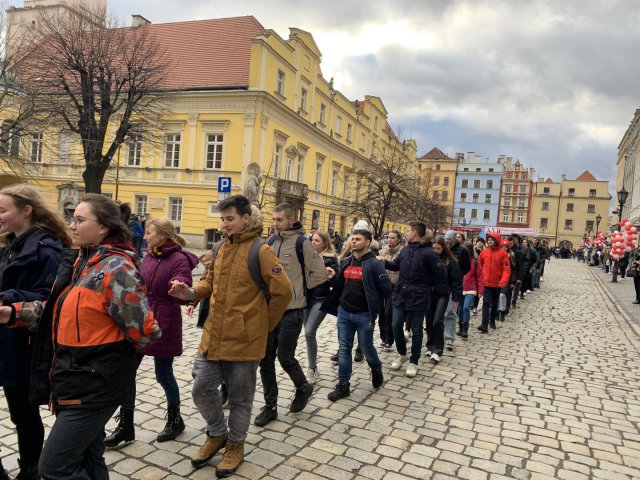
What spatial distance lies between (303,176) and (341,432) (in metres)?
34.2

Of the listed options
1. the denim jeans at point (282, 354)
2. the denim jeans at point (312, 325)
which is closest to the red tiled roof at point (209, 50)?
the denim jeans at point (312, 325)

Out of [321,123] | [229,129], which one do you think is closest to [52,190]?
[229,129]

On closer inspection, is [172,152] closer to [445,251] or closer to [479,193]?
[445,251]

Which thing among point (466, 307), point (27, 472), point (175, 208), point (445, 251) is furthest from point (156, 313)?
point (175, 208)

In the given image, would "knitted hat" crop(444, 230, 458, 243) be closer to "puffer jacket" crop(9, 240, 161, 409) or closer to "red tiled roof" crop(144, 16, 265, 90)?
"puffer jacket" crop(9, 240, 161, 409)

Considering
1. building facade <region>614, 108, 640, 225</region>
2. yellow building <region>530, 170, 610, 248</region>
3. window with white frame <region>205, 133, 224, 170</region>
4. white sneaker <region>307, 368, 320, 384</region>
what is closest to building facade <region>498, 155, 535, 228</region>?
yellow building <region>530, 170, 610, 248</region>

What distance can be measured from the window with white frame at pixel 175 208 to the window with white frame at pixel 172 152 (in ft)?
7.30

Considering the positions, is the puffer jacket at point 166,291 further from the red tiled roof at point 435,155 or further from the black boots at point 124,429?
the red tiled roof at point 435,155

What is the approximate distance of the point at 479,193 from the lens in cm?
9462

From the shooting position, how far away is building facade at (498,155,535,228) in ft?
309

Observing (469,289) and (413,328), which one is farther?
(469,289)

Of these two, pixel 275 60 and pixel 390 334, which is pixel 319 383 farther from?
pixel 275 60

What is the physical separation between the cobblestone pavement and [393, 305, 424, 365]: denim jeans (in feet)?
1.15

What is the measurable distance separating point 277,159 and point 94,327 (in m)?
31.7
